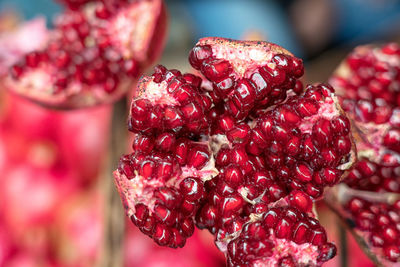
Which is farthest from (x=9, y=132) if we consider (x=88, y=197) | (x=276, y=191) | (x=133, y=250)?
(x=276, y=191)

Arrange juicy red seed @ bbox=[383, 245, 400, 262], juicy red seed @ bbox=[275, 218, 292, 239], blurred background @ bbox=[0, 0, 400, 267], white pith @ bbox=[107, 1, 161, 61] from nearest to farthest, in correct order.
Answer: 1. juicy red seed @ bbox=[275, 218, 292, 239]
2. juicy red seed @ bbox=[383, 245, 400, 262]
3. white pith @ bbox=[107, 1, 161, 61]
4. blurred background @ bbox=[0, 0, 400, 267]

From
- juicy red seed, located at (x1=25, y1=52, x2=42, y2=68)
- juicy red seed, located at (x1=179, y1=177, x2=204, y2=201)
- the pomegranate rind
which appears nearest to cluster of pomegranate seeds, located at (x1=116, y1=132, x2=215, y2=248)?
juicy red seed, located at (x1=179, y1=177, x2=204, y2=201)

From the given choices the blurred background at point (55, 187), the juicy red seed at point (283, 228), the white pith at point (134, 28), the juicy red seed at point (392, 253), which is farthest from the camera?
the blurred background at point (55, 187)

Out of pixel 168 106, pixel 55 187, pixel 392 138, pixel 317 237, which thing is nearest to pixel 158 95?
pixel 168 106

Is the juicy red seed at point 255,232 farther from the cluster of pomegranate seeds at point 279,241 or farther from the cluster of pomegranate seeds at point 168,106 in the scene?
the cluster of pomegranate seeds at point 168,106

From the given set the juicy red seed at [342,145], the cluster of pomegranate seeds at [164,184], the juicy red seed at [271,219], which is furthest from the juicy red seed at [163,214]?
the juicy red seed at [342,145]

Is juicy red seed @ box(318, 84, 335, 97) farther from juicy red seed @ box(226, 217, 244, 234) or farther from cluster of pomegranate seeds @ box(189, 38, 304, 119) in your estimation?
juicy red seed @ box(226, 217, 244, 234)

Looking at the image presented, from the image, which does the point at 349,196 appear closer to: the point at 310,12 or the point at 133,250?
the point at 133,250
